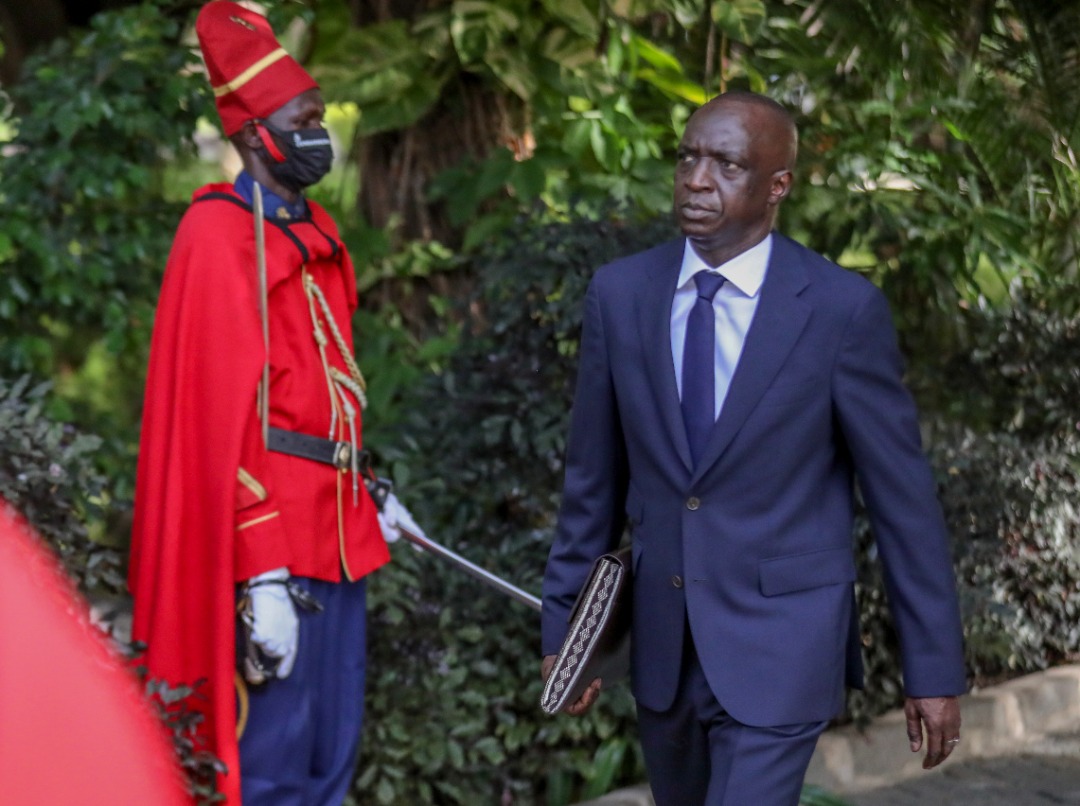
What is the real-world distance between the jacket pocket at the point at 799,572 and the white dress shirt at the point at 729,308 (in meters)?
0.31

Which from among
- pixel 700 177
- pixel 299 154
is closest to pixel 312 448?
pixel 299 154

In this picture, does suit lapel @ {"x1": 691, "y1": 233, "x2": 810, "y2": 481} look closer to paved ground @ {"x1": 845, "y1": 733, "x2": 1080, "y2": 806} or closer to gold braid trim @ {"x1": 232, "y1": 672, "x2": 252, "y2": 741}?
gold braid trim @ {"x1": 232, "y1": 672, "x2": 252, "y2": 741}

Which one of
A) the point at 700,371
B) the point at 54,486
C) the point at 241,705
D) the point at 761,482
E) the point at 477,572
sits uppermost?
the point at 700,371

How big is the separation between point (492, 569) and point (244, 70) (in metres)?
1.93

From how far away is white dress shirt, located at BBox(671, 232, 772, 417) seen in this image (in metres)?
3.46

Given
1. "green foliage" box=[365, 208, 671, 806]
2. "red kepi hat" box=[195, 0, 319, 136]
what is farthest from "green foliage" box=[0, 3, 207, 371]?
"red kepi hat" box=[195, 0, 319, 136]

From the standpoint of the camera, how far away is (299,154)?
4.26 m

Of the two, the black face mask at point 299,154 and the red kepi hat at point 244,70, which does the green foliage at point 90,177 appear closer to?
the red kepi hat at point 244,70

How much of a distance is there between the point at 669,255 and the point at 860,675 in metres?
0.93

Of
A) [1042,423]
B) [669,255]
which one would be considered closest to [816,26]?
[1042,423]

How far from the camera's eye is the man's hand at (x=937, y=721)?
3.36 m

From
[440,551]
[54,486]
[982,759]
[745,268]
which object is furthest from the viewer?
[982,759]

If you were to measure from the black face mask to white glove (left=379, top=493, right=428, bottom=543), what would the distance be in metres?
0.87

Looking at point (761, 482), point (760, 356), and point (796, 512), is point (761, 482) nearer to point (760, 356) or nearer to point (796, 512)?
point (796, 512)
